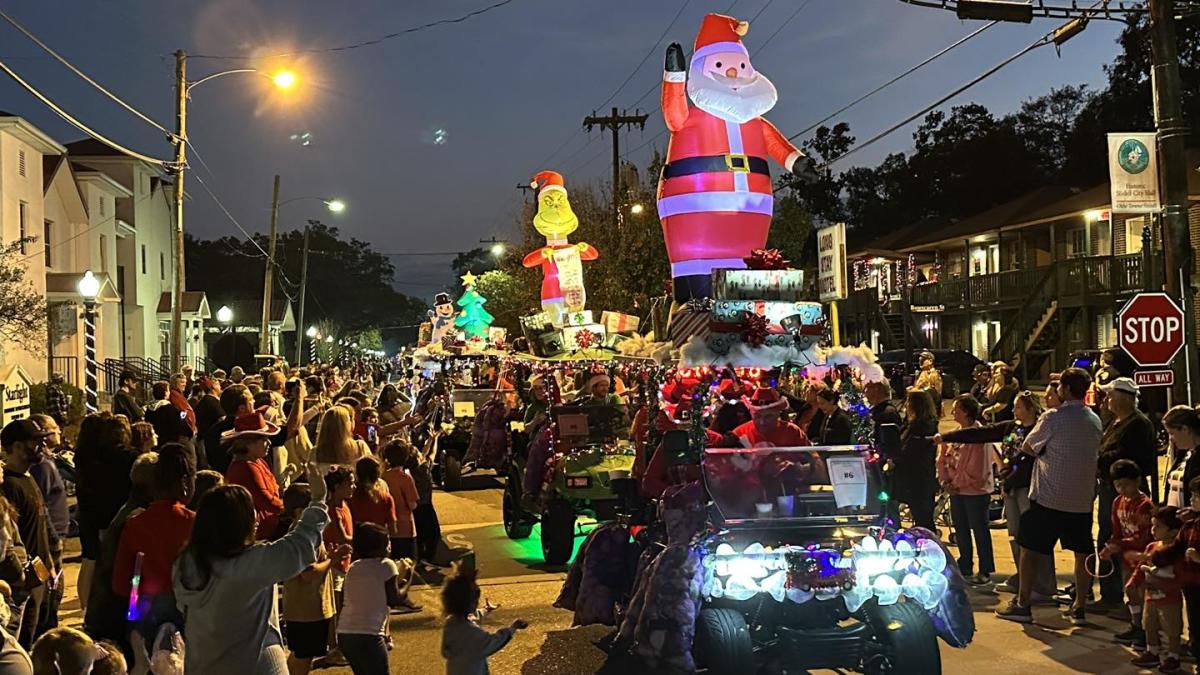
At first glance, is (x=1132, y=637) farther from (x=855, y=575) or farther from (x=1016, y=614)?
(x=855, y=575)

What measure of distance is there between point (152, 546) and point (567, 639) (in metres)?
3.46

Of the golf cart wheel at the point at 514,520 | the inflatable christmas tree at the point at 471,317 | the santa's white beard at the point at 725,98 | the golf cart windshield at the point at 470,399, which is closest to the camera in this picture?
the santa's white beard at the point at 725,98

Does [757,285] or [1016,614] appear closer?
[1016,614]

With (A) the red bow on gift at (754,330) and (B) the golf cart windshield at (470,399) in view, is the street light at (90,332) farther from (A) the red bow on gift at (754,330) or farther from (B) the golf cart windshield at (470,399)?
(A) the red bow on gift at (754,330)

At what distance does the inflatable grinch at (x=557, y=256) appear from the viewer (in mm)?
19766

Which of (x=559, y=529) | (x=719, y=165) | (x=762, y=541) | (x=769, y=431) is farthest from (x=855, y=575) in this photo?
(x=719, y=165)

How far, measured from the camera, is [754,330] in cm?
833

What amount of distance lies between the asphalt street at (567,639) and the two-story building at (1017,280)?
18800 millimetres

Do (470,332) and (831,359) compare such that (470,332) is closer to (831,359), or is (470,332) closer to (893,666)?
(831,359)

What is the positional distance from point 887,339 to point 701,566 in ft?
117

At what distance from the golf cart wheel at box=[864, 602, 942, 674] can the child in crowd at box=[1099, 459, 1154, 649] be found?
221cm

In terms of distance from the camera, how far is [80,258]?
33250mm

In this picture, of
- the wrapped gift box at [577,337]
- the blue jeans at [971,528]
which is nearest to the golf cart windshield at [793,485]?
the blue jeans at [971,528]

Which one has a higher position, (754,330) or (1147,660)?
(754,330)
